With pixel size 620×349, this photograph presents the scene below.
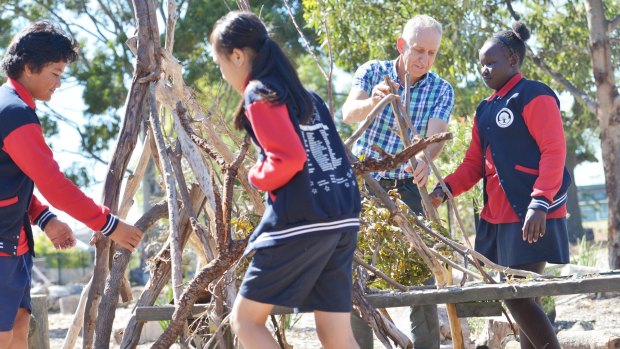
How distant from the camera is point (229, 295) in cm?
409

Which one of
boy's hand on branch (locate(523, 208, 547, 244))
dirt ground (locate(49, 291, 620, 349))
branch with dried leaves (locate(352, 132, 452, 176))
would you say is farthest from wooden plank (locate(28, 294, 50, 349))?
boy's hand on branch (locate(523, 208, 547, 244))

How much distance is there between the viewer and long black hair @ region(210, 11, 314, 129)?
9.61ft

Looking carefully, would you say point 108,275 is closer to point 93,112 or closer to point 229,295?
point 229,295

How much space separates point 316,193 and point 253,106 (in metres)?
0.33

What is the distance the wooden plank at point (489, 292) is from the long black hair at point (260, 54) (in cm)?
112

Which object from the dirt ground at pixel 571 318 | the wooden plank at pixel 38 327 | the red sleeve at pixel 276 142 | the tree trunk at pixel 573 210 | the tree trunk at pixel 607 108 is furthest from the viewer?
the tree trunk at pixel 573 210

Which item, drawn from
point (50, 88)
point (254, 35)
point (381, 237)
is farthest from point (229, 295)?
point (254, 35)

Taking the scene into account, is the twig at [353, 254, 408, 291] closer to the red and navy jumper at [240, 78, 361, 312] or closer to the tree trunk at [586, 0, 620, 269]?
the red and navy jumper at [240, 78, 361, 312]

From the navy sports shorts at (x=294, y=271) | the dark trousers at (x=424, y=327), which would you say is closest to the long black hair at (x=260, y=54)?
the navy sports shorts at (x=294, y=271)

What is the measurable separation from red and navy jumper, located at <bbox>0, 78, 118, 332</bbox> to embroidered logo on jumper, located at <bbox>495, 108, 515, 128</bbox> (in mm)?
1713

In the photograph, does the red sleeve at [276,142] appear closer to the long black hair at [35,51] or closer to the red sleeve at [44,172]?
the red sleeve at [44,172]

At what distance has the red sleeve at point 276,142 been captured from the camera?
2791 millimetres

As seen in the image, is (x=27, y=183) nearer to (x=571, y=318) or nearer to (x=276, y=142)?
(x=276, y=142)

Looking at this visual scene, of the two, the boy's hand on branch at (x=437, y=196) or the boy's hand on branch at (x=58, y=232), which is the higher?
the boy's hand on branch at (x=58, y=232)
